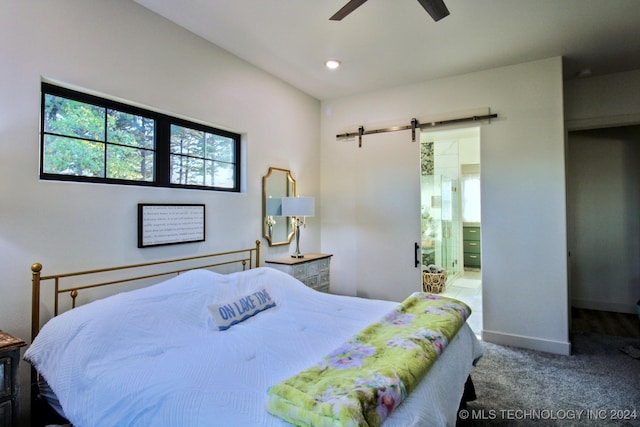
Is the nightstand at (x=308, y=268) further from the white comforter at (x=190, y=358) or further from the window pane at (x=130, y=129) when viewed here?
the window pane at (x=130, y=129)

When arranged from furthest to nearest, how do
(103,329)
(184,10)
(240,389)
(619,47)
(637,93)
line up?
(637,93) < (619,47) < (184,10) < (103,329) < (240,389)

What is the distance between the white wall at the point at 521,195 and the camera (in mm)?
3090

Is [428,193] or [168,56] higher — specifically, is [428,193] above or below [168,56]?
below

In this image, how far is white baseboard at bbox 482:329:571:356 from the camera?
120 inches

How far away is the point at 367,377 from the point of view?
1.22m

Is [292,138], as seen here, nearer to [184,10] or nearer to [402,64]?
[402,64]

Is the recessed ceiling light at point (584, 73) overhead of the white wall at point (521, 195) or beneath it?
overhead

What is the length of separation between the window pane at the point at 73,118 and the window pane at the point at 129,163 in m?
0.13

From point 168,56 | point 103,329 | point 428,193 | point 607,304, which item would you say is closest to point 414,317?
point 103,329

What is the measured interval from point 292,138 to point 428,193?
2.34 meters

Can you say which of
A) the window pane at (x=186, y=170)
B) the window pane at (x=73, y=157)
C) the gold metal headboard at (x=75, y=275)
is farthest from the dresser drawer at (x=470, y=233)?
the window pane at (x=73, y=157)

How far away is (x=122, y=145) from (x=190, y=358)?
5.15 feet

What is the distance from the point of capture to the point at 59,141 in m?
1.98

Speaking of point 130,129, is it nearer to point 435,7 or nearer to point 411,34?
point 435,7
